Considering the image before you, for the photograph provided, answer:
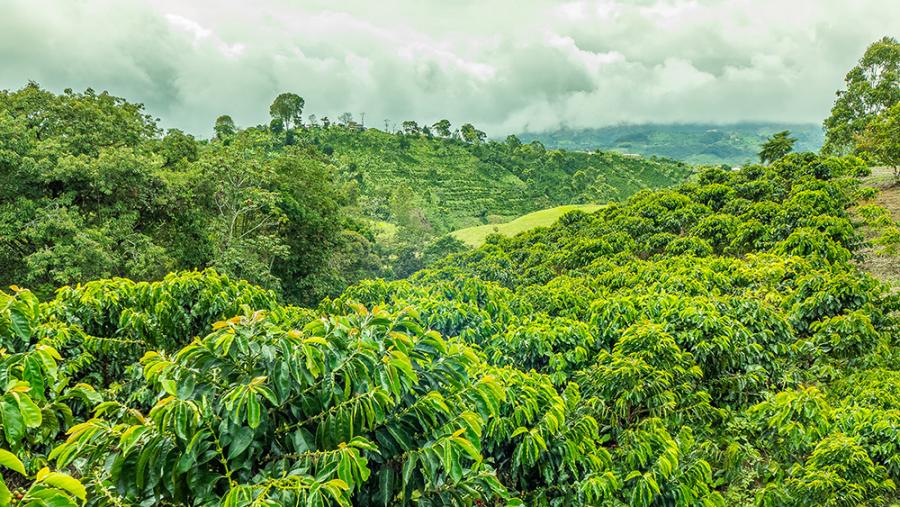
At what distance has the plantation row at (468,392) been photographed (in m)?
2.29

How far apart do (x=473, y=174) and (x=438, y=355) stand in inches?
2881

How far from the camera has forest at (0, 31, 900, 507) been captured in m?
2.38

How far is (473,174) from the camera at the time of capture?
7506 centimetres

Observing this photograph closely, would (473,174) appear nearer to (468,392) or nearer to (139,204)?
(139,204)

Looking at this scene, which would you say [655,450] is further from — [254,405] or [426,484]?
[254,405]

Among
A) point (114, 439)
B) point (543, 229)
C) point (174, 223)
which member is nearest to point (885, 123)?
point (543, 229)

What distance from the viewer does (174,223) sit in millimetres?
19016

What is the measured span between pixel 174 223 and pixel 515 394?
63.6 feet

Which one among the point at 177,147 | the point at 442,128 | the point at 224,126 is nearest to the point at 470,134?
the point at 442,128

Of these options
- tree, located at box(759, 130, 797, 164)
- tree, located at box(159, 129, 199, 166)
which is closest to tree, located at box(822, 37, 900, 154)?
tree, located at box(759, 130, 797, 164)

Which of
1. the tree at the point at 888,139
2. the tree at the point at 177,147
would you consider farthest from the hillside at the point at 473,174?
the tree at the point at 888,139

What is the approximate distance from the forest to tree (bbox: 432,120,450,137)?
68.3 m

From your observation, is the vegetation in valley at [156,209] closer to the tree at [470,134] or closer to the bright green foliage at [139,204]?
the bright green foliage at [139,204]

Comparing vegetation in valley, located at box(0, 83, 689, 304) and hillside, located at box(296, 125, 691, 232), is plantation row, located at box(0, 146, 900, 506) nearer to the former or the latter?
vegetation in valley, located at box(0, 83, 689, 304)
